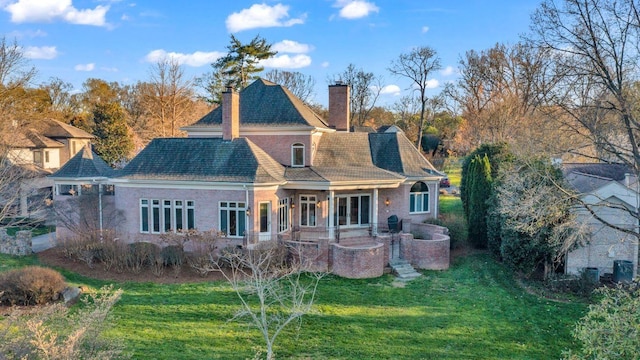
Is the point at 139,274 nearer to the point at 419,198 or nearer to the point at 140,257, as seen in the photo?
the point at 140,257

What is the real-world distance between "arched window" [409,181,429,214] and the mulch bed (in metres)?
A: 12.1

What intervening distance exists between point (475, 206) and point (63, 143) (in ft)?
108

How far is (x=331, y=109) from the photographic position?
2753 centimetres

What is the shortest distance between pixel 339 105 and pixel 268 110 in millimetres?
5083

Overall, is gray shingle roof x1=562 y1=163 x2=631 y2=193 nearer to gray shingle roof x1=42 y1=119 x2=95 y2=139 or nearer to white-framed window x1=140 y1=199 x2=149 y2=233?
white-framed window x1=140 y1=199 x2=149 y2=233

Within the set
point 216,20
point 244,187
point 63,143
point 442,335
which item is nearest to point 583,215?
point 442,335

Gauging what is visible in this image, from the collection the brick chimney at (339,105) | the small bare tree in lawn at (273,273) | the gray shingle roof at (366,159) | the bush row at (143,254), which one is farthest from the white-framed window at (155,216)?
the brick chimney at (339,105)

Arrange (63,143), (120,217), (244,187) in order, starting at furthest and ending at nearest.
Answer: (63,143) → (120,217) → (244,187)

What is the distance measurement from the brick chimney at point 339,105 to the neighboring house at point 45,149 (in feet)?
62.2

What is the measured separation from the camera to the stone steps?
1817 cm

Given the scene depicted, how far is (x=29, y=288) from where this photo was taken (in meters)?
14.0

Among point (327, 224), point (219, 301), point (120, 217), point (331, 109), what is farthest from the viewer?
point (331, 109)

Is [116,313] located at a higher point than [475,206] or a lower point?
lower

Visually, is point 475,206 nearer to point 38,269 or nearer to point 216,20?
point 216,20
